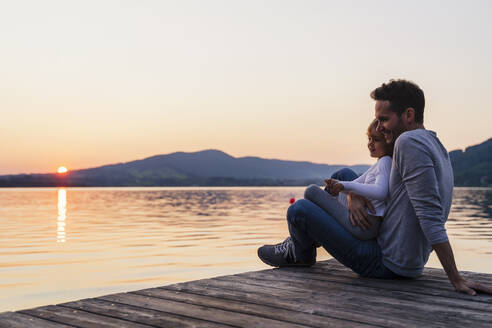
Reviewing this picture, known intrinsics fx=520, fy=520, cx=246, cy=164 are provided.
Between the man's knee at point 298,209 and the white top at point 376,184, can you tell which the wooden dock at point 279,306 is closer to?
the man's knee at point 298,209

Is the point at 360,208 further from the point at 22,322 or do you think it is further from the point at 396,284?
the point at 22,322

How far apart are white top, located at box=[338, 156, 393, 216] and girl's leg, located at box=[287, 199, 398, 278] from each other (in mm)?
356

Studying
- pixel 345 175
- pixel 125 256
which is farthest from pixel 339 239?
pixel 125 256

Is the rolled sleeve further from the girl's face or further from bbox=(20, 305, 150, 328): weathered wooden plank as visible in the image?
bbox=(20, 305, 150, 328): weathered wooden plank

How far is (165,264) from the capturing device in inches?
500

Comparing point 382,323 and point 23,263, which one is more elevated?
point 382,323

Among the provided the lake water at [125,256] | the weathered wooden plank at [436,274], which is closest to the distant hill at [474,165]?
the lake water at [125,256]

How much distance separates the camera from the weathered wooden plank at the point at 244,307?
3.24 m

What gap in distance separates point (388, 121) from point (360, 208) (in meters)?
0.75

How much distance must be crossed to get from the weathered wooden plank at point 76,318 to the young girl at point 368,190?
1.93 meters

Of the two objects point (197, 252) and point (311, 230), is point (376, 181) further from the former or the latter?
point (197, 252)

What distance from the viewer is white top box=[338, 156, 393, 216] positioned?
4129 mm

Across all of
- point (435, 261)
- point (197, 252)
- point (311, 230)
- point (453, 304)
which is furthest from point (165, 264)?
point (453, 304)

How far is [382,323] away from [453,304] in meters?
0.84
